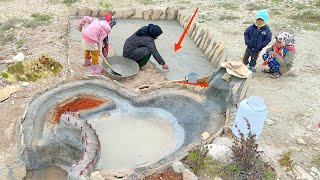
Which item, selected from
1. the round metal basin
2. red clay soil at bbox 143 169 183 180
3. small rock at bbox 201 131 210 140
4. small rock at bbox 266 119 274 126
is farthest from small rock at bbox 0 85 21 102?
small rock at bbox 266 119 274 126

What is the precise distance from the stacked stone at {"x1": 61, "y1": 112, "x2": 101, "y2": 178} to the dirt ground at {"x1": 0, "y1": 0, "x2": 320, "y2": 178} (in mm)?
962

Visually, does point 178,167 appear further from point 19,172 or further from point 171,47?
point 171,47

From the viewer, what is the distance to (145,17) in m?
9.98

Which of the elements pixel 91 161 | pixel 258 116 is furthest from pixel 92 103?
pixel 258 116

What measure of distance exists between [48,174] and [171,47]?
4.33 meters

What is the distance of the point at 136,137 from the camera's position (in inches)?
206

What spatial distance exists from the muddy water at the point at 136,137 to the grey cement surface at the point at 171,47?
5.78ft

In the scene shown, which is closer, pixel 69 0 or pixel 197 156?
pixel 197 156

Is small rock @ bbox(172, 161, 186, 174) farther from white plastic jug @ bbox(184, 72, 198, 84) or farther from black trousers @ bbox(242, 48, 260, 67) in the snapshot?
black trousers @ bbox(242, 48, 260, 67)

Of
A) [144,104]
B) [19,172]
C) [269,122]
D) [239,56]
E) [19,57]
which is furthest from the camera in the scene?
[239,56]

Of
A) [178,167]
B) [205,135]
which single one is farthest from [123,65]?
[178,167]

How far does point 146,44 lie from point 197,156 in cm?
308

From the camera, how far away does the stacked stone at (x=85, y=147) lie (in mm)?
4273

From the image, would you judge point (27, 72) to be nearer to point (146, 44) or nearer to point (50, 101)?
point (50, 101)
